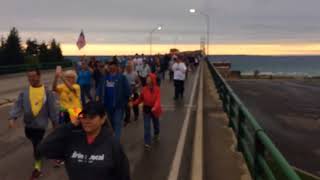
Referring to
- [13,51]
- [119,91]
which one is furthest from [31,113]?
[13,51]

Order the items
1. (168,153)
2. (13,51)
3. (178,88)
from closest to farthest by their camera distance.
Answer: (168,153), (178,88), (13,51)

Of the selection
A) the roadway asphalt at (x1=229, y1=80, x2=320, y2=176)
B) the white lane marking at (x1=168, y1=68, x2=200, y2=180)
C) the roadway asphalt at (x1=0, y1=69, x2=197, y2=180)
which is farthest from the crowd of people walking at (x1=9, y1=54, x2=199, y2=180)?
the roadway asphalt at (x1=229, y1=80, x2=320, y2=176)

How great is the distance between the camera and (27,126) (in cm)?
1013

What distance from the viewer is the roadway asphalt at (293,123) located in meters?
18.8

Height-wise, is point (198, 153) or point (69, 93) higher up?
point (69, 93)

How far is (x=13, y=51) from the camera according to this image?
6431 cm

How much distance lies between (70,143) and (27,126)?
5146mm

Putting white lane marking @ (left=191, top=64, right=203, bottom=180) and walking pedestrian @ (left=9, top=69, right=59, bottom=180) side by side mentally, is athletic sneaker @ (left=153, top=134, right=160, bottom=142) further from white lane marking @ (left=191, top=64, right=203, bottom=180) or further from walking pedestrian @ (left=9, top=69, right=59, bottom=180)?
walking pedestrian @ (left=9, top=69, right=59, bottom=180)

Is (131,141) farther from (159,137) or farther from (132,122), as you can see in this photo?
(132,122)

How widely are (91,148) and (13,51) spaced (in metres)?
61.0

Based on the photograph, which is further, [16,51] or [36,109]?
[16,51]

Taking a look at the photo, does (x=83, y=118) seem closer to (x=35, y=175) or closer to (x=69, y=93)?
(x=35, y=175)

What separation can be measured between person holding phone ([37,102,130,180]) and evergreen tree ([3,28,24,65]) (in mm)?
59875

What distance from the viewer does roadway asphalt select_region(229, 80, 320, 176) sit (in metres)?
18.8
